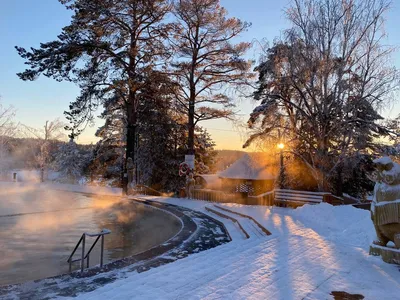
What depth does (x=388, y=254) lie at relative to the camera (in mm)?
5465

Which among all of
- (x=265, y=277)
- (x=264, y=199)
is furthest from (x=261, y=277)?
(x=264, y=199)

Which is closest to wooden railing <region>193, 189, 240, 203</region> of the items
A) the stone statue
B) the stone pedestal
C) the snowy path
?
the snowy path

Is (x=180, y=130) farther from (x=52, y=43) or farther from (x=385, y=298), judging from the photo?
(x=385, y=298)

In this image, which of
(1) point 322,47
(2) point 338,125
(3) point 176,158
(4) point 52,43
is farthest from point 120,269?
(3) point 176,158

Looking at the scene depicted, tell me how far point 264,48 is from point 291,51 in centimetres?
167

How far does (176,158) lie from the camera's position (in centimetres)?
2619

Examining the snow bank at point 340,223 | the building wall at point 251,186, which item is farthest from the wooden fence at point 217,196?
the building wall at point 251,186

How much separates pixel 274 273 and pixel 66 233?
717 cm

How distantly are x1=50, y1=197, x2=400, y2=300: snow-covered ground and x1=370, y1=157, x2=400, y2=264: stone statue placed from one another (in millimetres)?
258

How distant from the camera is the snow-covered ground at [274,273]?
162 inches

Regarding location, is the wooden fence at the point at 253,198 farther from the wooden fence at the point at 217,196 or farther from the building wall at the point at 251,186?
the building wall at the point at 251,186

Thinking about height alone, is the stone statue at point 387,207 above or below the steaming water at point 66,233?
above

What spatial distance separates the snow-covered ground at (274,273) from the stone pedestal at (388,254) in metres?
0.12

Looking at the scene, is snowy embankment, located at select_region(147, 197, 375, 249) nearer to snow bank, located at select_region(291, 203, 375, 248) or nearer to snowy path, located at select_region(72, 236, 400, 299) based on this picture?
snow bank, located at select_region(291, 203, 375, 248)
